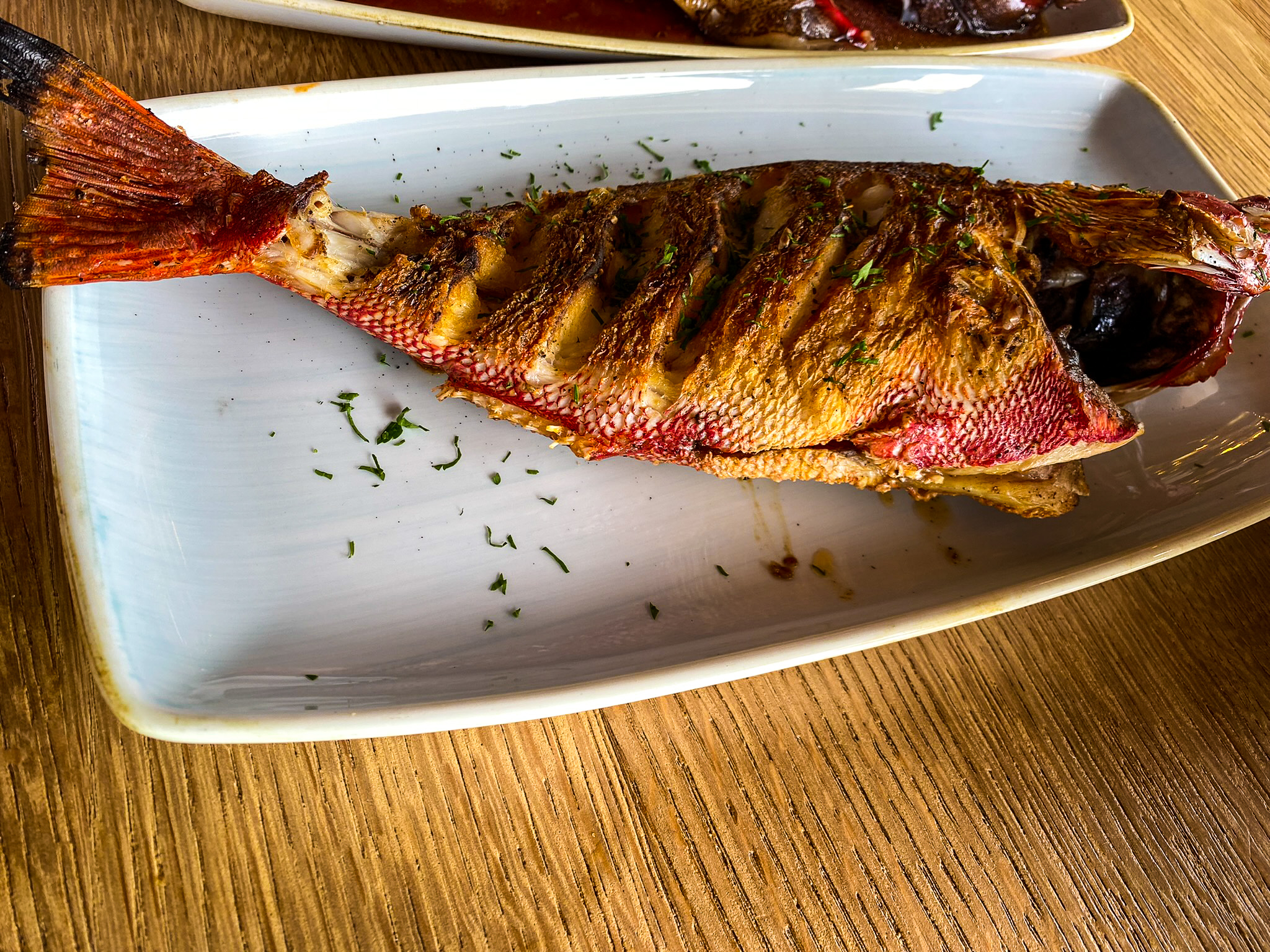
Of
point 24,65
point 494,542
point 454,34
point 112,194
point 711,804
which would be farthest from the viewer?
point 454,34

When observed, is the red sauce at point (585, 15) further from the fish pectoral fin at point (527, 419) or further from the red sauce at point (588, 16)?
the fish pectoral fin at point (527, 419)

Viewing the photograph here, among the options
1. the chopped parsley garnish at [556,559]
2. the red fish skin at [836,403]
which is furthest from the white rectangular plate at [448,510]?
the red fish skin at [836,403]

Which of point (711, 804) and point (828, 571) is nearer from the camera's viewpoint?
point (711, 804)

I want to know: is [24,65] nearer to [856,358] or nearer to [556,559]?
[556,559]

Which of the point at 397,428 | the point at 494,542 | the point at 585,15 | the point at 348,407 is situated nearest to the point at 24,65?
the point at 348,407

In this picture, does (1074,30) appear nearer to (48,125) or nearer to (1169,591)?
(1169,591)

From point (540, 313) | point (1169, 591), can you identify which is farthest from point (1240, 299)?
point (540, 313)

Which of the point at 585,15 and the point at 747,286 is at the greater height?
the point at 585,15

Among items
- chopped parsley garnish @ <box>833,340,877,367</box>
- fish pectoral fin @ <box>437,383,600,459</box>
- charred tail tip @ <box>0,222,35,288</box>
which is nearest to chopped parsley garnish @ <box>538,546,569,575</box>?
fish pectoral fin @ <box>437,383,600,459</box>
